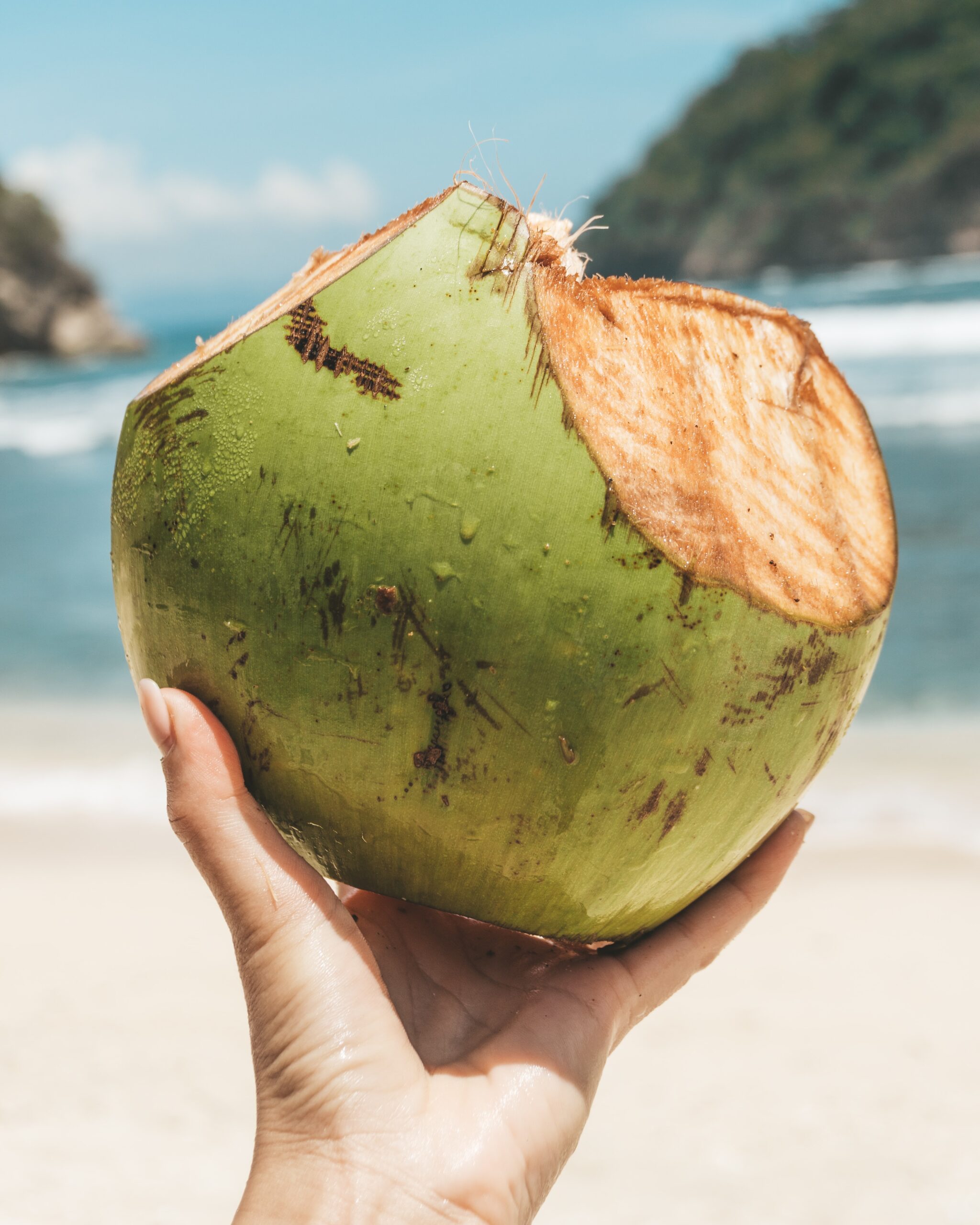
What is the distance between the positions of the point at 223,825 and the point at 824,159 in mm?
48261

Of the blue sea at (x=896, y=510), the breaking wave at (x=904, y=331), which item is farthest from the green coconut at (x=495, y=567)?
the breaking wave at (x=904, y=331)

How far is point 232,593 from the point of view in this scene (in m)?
1.20

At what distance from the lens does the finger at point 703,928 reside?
1.55 metres

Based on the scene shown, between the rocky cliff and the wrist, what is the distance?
111ft

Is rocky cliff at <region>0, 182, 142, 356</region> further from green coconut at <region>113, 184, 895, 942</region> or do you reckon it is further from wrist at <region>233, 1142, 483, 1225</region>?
wrist at <region>233, 1142, 483, 1225</region>

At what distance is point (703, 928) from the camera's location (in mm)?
1576

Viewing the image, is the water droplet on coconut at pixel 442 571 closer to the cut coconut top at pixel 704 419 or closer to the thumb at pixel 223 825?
the cut coconut top at pixel 704 419

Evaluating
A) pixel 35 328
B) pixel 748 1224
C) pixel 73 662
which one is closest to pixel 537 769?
pixel 748 1224

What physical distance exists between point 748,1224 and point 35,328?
33.8 metres

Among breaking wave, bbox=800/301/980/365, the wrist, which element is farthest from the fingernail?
breaking wave, bbox=800/301/980/365

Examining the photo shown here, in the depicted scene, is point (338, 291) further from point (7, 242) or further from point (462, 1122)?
point (7, 242)

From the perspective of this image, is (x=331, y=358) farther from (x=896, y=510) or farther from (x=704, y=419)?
(x=896, y=510)

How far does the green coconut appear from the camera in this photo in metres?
1.13

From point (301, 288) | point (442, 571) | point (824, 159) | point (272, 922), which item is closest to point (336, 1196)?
point (272, 922)
